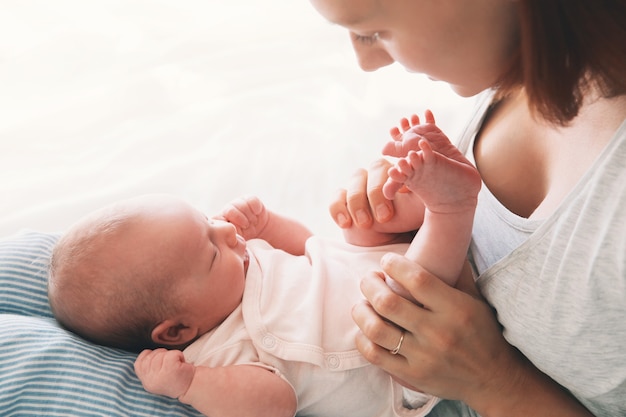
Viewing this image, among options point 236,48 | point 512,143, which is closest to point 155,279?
point 512,143

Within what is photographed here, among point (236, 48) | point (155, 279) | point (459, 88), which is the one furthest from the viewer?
point (236, 48)

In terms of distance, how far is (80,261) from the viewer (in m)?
0.92

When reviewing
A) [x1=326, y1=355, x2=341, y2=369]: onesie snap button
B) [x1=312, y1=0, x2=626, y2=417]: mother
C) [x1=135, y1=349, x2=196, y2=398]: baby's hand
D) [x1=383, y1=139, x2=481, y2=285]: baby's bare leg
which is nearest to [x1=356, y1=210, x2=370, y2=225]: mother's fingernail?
[x1=312, y1=0, x2=626, y2=417]: mother

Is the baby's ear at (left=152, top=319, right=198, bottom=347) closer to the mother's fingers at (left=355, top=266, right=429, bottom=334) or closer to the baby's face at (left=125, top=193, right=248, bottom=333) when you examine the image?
the baby's face at (left=125, top=193, right=248, bottom=333)

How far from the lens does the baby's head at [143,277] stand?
3.02 ft

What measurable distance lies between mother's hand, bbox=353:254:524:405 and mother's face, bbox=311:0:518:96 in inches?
11.4

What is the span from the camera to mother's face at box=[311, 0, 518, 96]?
688 mm

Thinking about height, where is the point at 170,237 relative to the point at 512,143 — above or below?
below

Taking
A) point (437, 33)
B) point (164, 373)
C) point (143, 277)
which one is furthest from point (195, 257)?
point (437, 33)

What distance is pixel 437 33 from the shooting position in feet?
2.34

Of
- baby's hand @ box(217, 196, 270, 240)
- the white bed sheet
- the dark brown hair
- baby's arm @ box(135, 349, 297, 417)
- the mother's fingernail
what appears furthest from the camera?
the white bed sheet

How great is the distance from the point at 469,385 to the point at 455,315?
11 cm

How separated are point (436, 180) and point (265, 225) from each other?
0.48 metres

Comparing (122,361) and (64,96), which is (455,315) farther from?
(64,96)
